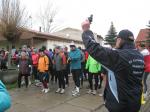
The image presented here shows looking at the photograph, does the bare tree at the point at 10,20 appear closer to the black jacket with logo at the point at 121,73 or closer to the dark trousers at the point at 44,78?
the dark trousers at the point at 44,78

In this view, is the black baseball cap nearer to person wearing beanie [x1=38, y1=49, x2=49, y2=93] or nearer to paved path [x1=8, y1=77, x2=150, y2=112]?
paved path [x1=8, y1=77, x2=150, y2=112]

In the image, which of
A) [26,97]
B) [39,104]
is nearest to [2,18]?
[26,97]

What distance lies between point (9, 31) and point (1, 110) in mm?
14437

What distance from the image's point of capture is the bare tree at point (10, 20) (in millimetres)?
15906

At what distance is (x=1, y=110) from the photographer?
211 cm

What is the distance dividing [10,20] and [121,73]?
13.6m

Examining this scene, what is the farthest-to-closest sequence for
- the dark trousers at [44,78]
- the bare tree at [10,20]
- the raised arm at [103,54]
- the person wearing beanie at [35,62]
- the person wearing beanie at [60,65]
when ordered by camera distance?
1. the bare tree at [10,20]
2. the person wearing beanie at [35,62]
3. the dark trousers at [44,78]
4. the person wearing beanie at [60,65]
5. the raised arm at [103,54]

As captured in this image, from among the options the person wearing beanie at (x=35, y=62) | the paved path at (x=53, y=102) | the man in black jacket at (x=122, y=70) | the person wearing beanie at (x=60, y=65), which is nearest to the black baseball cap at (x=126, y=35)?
the man in black jacket at (x=122, y=70)

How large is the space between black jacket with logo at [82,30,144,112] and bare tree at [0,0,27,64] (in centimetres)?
1330

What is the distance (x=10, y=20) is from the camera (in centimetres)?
1593

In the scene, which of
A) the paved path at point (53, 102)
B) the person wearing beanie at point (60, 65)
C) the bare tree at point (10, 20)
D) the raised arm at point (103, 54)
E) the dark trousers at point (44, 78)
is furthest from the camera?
the bare tree at point (10, 20)

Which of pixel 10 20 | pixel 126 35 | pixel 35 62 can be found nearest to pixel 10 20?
pixel 10 20

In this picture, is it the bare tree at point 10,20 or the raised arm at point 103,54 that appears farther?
the bare tree at point 10,20

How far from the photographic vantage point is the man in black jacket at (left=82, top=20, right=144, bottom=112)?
10.5 ft
